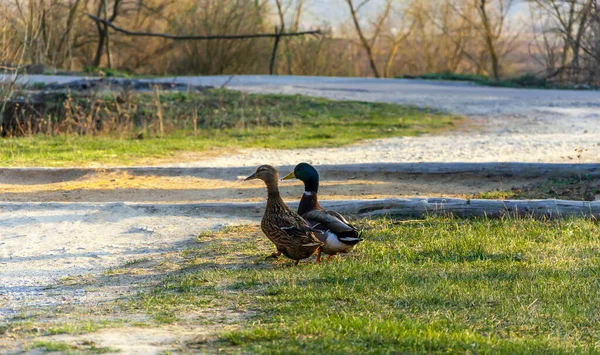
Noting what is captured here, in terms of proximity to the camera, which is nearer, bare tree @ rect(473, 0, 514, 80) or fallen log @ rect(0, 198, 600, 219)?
fallen log @ rect(0, 198, 600, 219)

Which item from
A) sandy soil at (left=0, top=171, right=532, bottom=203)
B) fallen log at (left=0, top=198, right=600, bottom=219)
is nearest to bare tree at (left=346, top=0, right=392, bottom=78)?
sandy soil at (left=0, top=171, right=532, bottom=203)

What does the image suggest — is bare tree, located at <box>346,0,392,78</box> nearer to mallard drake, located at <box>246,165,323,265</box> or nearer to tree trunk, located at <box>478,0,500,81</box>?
tree trunk, located at <box>478,0,500,81</box>

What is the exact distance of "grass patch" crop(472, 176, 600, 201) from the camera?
9.59 metres

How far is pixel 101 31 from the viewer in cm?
2927

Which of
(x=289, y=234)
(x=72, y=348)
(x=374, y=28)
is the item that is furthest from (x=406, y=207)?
(x=374, y=28)

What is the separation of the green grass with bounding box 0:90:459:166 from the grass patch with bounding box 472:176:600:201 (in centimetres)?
488

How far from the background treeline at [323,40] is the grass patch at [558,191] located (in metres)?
17.5

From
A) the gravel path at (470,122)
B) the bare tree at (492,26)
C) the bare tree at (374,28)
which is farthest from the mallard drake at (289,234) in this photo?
the bare tree at (374,28)

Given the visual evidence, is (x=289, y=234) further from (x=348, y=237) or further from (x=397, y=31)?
(x=397, y=31)

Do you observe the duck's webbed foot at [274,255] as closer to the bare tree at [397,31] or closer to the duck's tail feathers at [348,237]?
the duck's tail feathers at [348,237]

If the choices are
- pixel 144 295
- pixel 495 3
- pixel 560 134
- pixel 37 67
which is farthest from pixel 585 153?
pixel 495 3

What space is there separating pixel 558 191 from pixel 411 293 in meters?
4.77

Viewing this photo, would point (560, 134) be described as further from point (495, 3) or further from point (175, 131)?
point (495, 3)

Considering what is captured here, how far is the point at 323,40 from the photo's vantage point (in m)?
31.1
